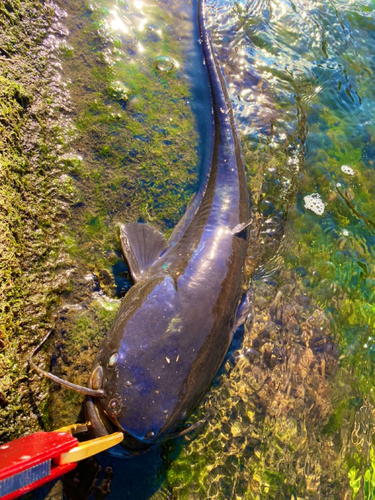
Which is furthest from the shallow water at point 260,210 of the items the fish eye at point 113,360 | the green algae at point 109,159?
the fish eye at point 113,360

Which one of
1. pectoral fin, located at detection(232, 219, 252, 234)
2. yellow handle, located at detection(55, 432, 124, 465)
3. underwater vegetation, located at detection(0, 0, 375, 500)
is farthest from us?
pectoral fin, located at detection(232, 219, 252, 234)

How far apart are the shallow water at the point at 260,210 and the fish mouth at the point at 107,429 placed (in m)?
0.24

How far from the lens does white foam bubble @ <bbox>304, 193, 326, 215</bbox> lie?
4.13m

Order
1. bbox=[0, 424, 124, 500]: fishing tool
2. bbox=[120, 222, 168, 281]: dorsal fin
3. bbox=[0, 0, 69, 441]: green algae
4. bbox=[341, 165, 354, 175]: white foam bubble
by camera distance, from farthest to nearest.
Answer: bbox=[341, 165, 354, 175]: white foam bubble, bbox=[120, 222, 168, 281]: dorsal fin, bbox=[0, 0, 69, 441]: green algae, bbox=[0, 424, 124, 500]: fishing tool

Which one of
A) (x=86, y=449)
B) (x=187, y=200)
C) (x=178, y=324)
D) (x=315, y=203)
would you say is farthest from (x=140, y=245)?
(x=315, y=203)

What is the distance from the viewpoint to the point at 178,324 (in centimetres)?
254

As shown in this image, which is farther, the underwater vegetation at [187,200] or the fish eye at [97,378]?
the underwater vegetation at [187,200]

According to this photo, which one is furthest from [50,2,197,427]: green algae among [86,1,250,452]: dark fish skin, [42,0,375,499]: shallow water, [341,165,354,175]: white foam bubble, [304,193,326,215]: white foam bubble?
[341,165,354,175]: white foam bubble

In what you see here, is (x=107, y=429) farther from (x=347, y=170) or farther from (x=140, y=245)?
(x=347, y=170)

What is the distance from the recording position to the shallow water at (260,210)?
2.91 meters

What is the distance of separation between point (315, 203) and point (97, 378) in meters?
2.97

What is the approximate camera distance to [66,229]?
9.98 feet

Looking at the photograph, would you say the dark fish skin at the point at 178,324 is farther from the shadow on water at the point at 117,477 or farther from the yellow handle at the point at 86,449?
the shadow on water at the point at 117,477

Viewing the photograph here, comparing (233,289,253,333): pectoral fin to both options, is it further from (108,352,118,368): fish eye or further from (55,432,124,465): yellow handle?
(55,432,124,465): yellow handle
